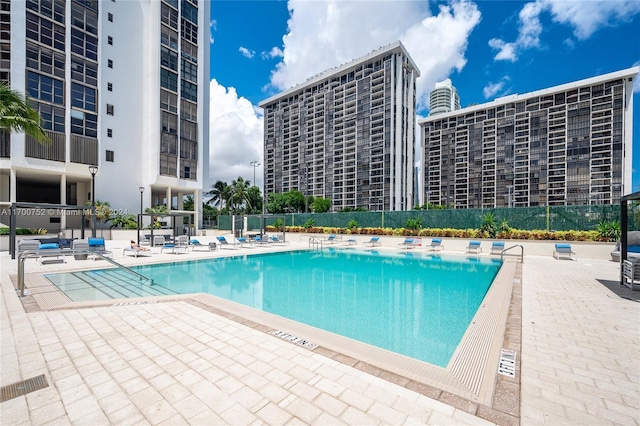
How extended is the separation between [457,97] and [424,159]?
102 metres

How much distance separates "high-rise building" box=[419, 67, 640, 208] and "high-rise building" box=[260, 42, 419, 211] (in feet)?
42.5

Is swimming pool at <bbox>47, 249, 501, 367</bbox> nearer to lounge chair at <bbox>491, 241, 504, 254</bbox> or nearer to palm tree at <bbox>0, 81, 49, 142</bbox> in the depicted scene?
lounge chair at <bbox>491, 241, 504, 254</bbox>

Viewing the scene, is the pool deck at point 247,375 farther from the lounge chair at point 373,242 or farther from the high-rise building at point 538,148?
the high-rise building at point 538,148

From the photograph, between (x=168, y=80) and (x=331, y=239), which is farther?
(x=168, y=80)

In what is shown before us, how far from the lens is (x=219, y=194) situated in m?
51.8

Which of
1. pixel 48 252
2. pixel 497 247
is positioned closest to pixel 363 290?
pixel 497 247

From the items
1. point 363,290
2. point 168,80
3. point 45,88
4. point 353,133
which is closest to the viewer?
point 363,290

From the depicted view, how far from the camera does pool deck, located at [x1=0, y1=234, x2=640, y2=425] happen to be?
2.35 metres

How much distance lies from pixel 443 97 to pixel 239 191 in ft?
475

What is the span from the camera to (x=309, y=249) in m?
19.1

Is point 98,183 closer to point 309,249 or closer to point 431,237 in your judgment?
point 309,249

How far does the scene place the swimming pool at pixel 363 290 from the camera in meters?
5.19

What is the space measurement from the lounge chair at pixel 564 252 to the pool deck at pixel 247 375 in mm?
10067

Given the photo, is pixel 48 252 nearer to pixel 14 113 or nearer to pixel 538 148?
pixel 14 113
